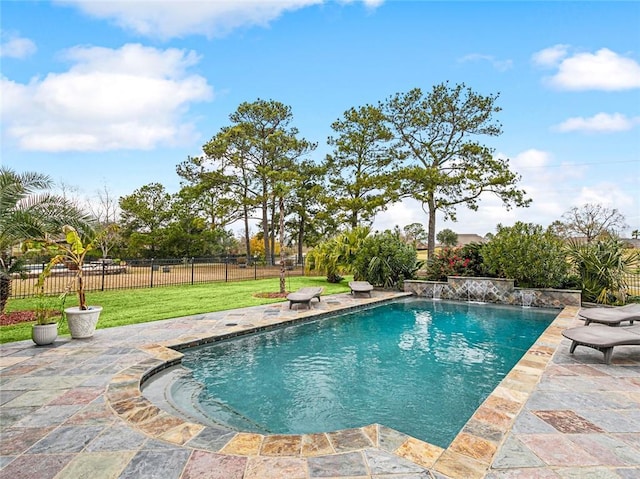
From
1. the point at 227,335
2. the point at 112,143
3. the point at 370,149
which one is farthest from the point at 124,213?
Answer: the point at 227,335

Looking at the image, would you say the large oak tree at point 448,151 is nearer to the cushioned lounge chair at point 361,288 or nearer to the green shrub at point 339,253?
the green shrub at point 339,253

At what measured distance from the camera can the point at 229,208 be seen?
2567cm

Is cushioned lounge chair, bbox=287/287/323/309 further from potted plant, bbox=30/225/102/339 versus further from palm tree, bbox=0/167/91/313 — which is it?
palm tree, bbox=0/167/91/313

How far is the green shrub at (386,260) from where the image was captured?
13.0 meters

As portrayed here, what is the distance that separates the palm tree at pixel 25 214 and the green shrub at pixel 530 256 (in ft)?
38.0

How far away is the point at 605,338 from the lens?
472cm

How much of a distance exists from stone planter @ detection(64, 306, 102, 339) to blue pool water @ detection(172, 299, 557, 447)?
185 centimetres

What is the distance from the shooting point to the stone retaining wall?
9828 millimetres

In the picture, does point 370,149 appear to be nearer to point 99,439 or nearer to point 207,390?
point 207,390

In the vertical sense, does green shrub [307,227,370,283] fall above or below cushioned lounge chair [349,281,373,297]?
above

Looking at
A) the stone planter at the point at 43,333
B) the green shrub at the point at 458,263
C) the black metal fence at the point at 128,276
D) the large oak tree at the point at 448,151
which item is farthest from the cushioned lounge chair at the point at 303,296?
the large oak tree at the point at 448,151

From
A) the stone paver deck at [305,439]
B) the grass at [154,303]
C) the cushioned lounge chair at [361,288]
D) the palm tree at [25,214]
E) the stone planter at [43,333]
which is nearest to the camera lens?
the stone paver deck at [305,439]

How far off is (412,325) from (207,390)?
5.15 metres

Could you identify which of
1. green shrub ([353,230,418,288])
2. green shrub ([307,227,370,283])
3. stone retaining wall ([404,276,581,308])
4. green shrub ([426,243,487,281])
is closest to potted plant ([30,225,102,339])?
green shrub ([353,230,418,288])
